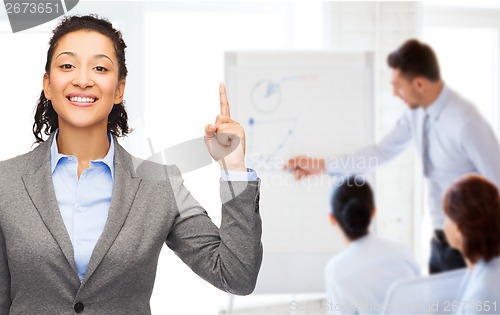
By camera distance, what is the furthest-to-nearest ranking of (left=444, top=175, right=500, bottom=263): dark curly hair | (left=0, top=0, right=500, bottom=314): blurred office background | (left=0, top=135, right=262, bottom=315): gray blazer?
(left=444, top=175, right=500, bottom=263): dark curly hair
(left=0, top=0, right=500, bottom=314): blurred office background
(left=0, top=135, right=262, bottom=315): gray blazer

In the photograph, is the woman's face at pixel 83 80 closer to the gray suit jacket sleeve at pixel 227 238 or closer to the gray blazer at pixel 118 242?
the gray blazer at pixel 118 242

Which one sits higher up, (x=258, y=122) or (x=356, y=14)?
(x=356, y=14)

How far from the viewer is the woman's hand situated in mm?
1308

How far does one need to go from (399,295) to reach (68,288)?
1897 millimetres

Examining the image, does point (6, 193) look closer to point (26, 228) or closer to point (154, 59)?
point (26, 228)

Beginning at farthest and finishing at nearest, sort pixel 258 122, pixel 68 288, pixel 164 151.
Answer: pixel 258 122 → pixel 164 151 → pixel 68 288

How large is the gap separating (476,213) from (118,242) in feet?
6.31

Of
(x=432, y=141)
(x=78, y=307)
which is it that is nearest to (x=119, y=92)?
(x=78, y=307)

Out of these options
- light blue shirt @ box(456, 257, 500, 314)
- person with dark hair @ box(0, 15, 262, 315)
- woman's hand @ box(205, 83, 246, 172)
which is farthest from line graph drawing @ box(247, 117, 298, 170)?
woman's hand @ box(205, 83, 246, 172)

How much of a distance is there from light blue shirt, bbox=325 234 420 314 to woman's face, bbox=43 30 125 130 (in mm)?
1697

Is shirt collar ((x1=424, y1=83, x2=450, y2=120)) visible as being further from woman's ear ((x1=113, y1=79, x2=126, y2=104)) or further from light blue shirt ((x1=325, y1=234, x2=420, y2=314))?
woman's ear ((x1=113, y1=79, x2=126, y2=104))

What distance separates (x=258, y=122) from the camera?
9.28ft

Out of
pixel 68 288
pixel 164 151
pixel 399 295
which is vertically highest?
pixel 164 151

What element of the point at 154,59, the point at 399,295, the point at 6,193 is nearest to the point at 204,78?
the point at 154,59
